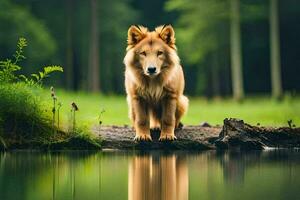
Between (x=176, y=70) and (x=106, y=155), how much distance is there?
160 cm

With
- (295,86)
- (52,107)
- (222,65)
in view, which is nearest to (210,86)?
(222,65)

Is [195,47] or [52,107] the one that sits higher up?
[195,47]

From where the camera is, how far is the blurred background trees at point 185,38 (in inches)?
1374

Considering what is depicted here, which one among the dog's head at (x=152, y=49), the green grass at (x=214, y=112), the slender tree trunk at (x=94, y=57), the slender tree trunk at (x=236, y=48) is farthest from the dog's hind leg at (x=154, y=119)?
the slender tree trunk at (x=94, y=57)

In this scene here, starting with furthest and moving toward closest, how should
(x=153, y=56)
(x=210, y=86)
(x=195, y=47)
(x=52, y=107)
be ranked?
(x=210, y=86) → (x=195, y=47) → (x=52, y=107) → (x=153, y=56)

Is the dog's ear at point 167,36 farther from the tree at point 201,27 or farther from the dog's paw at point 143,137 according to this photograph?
the tree at point 201,27

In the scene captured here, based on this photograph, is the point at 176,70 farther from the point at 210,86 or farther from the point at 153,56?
the point at 210,86

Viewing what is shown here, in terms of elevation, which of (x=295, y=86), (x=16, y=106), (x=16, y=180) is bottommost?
(x=16, y=180)

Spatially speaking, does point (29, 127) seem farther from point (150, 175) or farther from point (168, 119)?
point (150, 175)

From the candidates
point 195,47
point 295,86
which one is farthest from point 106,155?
point 295,86

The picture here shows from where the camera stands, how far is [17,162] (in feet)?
37.8

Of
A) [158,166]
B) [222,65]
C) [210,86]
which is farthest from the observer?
[210,86]

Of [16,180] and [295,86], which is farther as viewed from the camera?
[295,86]

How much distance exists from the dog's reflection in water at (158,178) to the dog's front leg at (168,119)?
1.61ft
